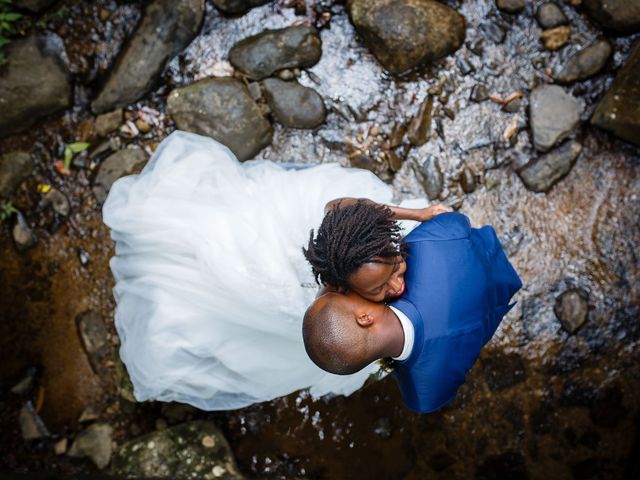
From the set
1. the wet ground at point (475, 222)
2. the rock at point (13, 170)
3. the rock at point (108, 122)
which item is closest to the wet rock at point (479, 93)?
the wet ground at point (475, 222)

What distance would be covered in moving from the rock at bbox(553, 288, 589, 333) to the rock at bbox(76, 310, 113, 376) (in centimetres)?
348

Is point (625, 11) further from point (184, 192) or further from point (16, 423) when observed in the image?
point (16, 423)

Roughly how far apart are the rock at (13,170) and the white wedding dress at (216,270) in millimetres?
1311

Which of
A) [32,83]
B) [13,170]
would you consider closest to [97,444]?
[13,170]

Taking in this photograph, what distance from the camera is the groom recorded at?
83.1 inches

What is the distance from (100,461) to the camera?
401cm

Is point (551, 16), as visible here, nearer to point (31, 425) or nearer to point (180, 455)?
point (180, 455)

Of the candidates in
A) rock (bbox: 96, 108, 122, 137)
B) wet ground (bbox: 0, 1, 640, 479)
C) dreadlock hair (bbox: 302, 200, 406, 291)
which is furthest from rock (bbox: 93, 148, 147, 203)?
dreadlock hair (bbox: 302, 200, 406, 291)

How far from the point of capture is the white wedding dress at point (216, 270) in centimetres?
299

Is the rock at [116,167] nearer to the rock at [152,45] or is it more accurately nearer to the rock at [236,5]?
the rock at [152,45]

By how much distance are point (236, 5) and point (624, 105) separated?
299cm

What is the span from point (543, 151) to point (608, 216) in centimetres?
69

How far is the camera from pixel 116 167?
405cm

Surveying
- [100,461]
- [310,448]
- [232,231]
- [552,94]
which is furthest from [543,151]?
[100,461]
